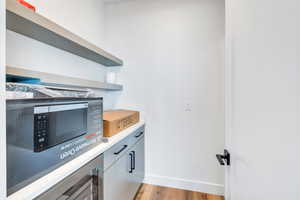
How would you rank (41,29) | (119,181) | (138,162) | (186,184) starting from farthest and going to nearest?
(186,184)
(138,162)
(119,181)
(41,29)

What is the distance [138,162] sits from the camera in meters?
1.80

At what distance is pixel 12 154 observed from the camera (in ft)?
1.83

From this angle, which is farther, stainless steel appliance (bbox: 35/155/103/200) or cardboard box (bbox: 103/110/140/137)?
cardboard box (bbox: 103/110/140/137)

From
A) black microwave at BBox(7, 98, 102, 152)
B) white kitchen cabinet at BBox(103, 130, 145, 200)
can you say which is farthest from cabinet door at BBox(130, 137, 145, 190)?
black microwave at BBox(7, 98, 102, 152)

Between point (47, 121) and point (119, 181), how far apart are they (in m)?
0.89

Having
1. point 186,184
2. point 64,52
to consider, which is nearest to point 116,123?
point 64,52

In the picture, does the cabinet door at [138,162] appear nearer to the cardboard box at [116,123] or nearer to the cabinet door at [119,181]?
the cabinet door at [119,181]

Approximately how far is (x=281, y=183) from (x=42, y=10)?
178 centimetres

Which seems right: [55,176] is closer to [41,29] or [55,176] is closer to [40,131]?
[40,131]

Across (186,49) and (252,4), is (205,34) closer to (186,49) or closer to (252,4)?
(186,49)

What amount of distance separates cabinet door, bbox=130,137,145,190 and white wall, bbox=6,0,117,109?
2.36ft

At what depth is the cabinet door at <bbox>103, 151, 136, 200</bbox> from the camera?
1108 mm

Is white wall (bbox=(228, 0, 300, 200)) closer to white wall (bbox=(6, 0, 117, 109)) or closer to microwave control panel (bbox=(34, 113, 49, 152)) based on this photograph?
microwave control panel (bbox=(34, 113, 49, 152))

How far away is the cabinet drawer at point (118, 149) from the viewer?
112 centimetres
